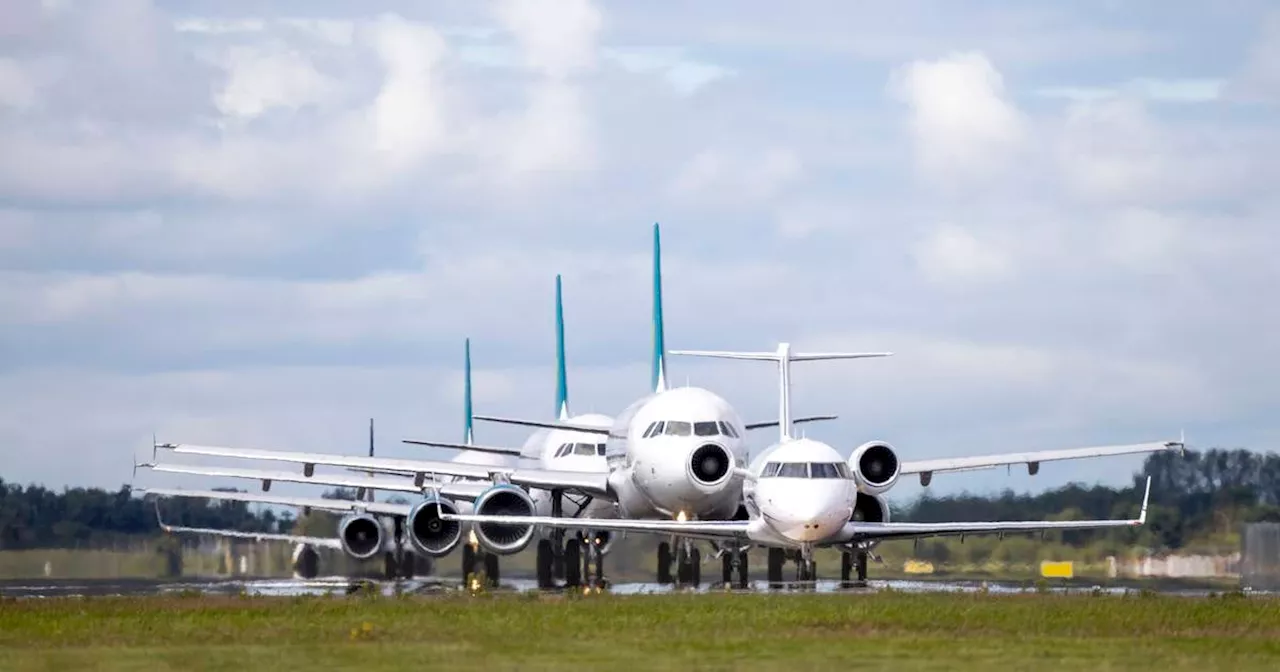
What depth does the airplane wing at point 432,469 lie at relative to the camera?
49688mm

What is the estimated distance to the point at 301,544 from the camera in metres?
70.7

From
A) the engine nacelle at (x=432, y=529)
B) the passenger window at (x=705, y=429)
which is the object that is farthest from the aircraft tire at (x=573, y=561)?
the passenger window at (x=705, y=429)

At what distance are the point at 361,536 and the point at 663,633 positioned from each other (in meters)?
36.5

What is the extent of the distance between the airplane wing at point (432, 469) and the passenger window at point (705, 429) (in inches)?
182

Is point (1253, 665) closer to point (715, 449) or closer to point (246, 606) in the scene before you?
point (246, 606)

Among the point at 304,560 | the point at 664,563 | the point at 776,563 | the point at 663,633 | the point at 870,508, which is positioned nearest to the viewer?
the point at 663,633

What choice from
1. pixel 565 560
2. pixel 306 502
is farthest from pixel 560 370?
pixel 565 560

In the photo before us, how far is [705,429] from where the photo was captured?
46531 millimetres

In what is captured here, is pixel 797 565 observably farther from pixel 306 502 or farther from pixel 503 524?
pixel 306 502

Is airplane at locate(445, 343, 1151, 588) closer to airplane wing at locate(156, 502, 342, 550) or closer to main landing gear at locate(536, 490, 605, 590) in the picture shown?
main landing gear at locate(536, 490, 605, 590)

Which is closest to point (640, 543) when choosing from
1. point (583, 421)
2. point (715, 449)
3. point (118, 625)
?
point (583, 421)

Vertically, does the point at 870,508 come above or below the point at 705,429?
below

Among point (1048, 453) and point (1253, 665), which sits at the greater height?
point (1048, 453)

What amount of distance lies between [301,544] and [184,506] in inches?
179
